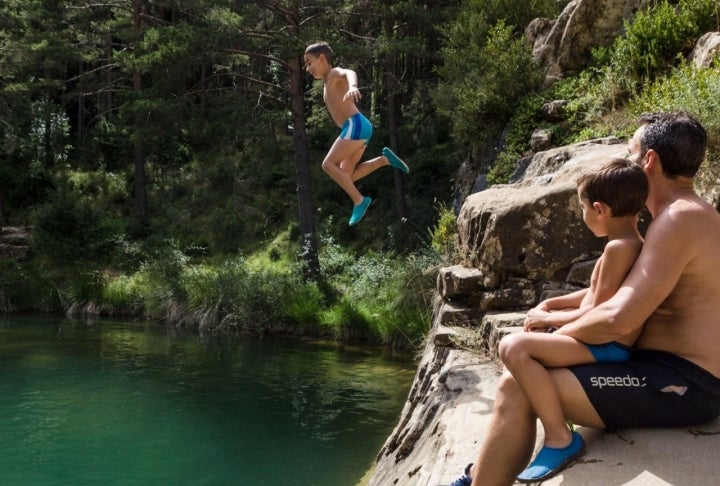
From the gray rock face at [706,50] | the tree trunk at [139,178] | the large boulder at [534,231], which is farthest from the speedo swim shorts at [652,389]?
the tree trunk at [139,178]

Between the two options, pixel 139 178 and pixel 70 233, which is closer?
pixel 70 233

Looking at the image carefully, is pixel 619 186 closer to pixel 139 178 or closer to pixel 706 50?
pixel 706 50

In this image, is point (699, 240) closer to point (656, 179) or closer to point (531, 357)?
point (656, 179)

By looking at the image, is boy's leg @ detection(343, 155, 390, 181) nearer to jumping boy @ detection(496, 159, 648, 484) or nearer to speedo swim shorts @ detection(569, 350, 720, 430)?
jumping boy @ detection(496, 159, 648, 484)

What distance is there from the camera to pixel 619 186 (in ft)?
8.42

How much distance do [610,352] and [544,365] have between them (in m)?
0.24

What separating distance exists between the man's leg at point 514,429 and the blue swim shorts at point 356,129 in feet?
11.2

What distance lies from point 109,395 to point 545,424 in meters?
8.20

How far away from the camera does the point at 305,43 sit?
14117mm

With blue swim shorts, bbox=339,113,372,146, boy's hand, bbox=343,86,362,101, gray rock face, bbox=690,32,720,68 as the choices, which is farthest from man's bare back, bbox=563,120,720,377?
gray rock face, bbox=690,32,720,68

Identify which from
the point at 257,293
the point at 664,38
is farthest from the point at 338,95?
the point at 257,293

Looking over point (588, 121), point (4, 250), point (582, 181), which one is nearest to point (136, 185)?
point (4, 250)

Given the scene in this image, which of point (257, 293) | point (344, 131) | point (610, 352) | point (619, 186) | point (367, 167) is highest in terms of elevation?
point (344, 131)

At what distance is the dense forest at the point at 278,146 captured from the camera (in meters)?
9.98
